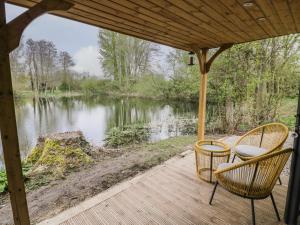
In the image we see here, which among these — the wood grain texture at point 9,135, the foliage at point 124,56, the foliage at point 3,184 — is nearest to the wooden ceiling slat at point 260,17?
the wood grain texture at point 9,135

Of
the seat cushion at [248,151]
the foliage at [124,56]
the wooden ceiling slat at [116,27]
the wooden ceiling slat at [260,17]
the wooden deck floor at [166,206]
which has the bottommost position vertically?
the wooden deck floor at [166,206]

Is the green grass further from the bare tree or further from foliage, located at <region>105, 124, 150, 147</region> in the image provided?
foliage, located at <region>105, 124, 150, 147</region>

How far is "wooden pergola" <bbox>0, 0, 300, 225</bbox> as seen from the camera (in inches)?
50.2

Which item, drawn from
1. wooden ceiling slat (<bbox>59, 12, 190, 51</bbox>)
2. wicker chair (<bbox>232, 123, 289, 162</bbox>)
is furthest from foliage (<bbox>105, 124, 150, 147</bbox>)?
wicker chair (<bbox>232, 123, 289, 162</bbox>)

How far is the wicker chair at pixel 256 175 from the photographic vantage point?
65.3 inches

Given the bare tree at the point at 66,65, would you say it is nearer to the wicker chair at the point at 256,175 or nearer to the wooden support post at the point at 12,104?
the wooden support post at the point at 12,104

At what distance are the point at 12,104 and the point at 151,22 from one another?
5.43 feet

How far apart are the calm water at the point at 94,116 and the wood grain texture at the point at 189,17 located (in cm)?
403

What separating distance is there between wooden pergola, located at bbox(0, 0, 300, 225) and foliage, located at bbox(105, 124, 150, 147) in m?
3.46

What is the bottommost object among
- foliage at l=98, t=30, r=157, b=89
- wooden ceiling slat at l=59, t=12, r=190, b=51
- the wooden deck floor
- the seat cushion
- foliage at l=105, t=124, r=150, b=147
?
foliage at l=105, t=124, r=150, b=147

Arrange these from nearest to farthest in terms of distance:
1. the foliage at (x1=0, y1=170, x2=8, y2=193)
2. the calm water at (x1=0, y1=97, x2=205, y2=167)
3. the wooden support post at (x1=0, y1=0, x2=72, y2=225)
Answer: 1. the wooden support post at (x1=0, y1=0, x2=72, y2=225)
2. the foliage at (x1=0, y1=170, x2=8, y2=193)
3. the calm water at (x1=0, y1=97, x2=205, y2=167)

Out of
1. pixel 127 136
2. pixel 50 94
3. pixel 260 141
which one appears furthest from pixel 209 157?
pixel 50 94

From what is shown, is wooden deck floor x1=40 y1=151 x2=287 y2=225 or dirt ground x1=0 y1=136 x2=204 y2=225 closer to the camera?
wooden deck floor x1=40 y1=151 x2=287 y2=225

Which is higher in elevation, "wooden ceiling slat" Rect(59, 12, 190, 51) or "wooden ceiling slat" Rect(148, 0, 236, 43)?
"wooden ceiling slat" Rect(148, 0, 236, 43)
